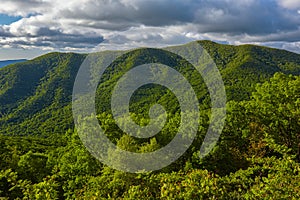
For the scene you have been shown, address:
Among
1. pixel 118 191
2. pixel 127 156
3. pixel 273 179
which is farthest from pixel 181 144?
pixel 273 179

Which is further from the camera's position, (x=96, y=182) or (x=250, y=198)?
(x=96, y=182)

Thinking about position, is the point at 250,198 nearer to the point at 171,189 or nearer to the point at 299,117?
the point at 171,189

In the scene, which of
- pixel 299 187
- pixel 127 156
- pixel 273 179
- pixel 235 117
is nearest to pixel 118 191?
pixel 127 156

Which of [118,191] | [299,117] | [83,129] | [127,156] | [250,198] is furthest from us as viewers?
[83,129]

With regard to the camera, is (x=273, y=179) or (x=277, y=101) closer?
(x=273, y=179)

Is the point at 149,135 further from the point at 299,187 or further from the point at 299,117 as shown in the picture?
the point at 299,187

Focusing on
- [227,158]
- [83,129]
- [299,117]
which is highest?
[299,117]

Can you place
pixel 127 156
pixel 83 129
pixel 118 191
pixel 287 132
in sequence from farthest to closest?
pixel 83 129 → pixel 287 132 → pixel 127 156 → pixel 118 191

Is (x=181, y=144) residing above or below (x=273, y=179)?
below

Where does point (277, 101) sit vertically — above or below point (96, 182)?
above
